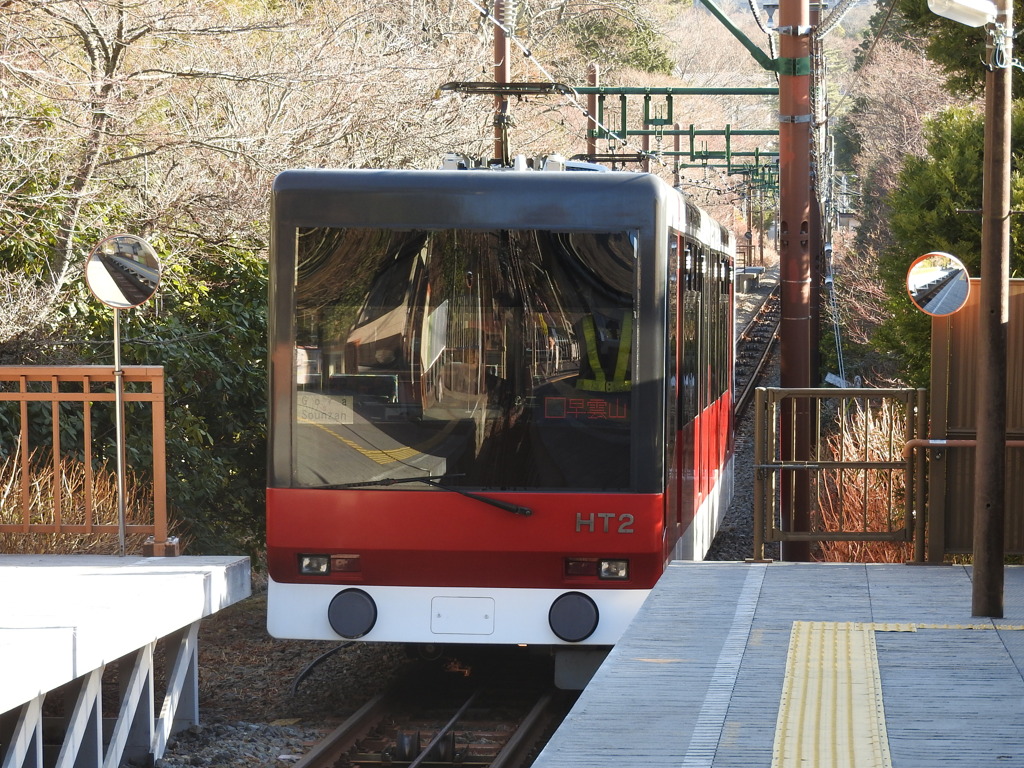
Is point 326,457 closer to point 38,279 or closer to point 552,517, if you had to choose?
point 552,517

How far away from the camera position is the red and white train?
7.66 m

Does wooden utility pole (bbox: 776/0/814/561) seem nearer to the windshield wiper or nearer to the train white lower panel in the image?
the train white lower panel

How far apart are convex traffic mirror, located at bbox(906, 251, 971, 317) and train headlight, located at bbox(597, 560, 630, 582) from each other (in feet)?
7.28

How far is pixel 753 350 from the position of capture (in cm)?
3506

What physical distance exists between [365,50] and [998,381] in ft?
30.3

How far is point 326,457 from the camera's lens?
7.76 meters

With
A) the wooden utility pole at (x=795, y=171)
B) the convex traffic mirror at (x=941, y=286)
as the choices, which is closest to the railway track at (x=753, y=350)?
the wooden utility pole at (x=795, y=171)

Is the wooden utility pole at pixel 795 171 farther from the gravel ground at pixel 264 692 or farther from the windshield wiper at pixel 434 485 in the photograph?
the windshield wiper at pixel 434 485

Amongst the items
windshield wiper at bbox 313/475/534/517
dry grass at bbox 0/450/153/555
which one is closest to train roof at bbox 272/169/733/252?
windshield wiper at bbox 313/475/534/517

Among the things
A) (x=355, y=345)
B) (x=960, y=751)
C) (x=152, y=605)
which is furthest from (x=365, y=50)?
(x=960, y=751)

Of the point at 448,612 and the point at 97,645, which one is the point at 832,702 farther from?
the point at 97,645

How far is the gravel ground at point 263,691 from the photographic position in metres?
7.50

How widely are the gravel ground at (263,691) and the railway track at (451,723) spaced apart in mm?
218

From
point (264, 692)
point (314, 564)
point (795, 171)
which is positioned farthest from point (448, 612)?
point (795, 171)
